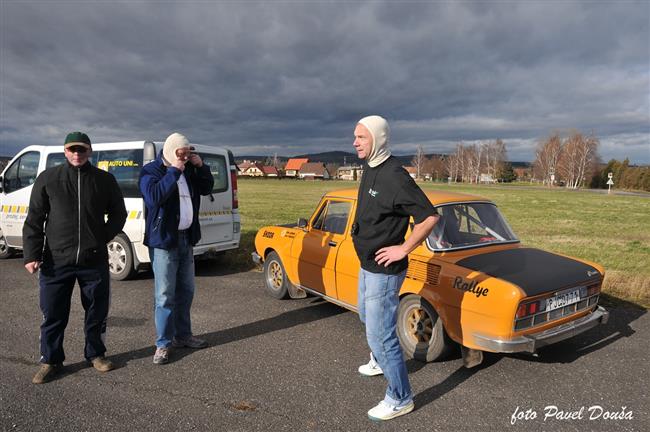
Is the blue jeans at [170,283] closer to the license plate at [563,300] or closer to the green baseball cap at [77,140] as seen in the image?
the green baseball cap at [77,140]

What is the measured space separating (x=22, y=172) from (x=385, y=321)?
8128 mm

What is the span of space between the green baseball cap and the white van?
304cm

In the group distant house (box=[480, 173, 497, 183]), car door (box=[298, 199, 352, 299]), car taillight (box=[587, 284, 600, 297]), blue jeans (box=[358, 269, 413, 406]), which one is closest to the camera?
blue jeans (box=[358, 269, 413, 406])

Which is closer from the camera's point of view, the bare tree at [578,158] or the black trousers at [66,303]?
the black trousers at [66,303]

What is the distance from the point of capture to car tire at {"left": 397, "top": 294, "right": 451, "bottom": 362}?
12.7 feet

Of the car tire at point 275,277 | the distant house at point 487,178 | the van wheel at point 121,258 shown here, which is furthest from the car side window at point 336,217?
the distant house at point 487,178

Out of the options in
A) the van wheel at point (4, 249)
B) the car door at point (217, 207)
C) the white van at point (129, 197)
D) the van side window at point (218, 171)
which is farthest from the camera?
the van wheel at point (4, 249)

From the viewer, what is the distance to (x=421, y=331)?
4.10 meters

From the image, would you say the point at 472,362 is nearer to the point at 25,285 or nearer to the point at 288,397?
the point at 288,397

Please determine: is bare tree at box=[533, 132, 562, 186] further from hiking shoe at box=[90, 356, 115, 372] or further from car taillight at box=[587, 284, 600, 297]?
hiking shoe at box=[90, 356, 115, 372]

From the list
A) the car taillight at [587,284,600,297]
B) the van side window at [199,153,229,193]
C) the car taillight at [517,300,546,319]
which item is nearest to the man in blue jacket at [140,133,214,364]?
the car taillight at [517,300,546,319]

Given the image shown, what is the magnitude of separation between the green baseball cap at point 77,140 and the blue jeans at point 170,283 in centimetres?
107

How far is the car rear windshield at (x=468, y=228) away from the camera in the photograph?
4.19 metres

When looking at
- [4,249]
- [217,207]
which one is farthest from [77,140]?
[4,249]
